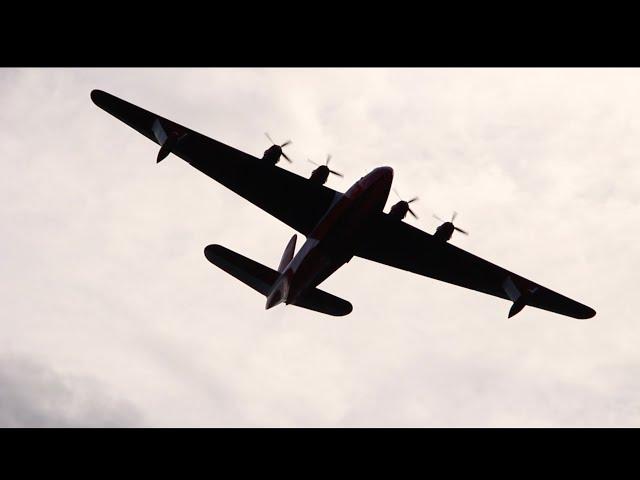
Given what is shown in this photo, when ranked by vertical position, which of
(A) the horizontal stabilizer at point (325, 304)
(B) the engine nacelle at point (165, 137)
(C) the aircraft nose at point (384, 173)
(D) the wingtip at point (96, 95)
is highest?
(D) the wingtip at point (96, 95)

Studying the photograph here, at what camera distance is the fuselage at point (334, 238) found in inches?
1209

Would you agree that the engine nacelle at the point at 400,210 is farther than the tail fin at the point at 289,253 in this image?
No

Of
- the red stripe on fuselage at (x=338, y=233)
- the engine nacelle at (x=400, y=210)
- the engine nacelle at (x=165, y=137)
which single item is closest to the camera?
the red stripe on fuselage at (x=338, y=233)

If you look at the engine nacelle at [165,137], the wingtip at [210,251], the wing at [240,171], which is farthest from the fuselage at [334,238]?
the engine nacelle at [165,137]

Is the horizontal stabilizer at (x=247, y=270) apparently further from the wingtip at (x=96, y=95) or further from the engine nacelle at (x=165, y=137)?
the wingtip at (x=96, y=95)

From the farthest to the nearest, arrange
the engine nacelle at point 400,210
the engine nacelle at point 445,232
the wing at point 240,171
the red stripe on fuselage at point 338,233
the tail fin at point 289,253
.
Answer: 1. the tail fin at point 289,253
2. the engine nacelle at point 445,232
3. the engine nacelle at point 400,210
4. the wing at point 240,171
5. the red stripe on fuselage at point 338,233

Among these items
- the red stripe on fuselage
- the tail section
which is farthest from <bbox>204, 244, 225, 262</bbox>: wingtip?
the red stripe on fuselage

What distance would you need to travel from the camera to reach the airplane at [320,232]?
31969 mm

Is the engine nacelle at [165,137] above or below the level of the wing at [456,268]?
above

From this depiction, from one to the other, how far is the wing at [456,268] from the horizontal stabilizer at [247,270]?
18.9ft
